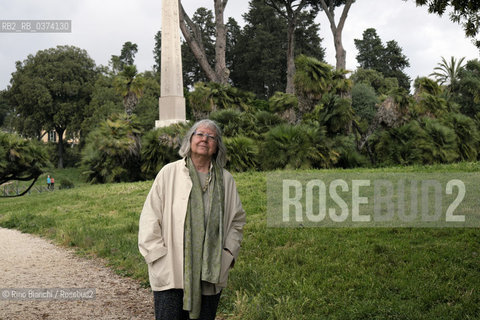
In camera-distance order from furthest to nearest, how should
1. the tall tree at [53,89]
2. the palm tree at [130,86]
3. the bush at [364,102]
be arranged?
the tall tree at [53,89], the bush at [364,102], the palm tree at [130,86]

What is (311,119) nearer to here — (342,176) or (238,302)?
(342,176)

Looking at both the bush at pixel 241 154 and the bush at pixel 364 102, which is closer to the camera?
the bush at pixel 241 154

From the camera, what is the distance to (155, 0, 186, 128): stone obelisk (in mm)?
18750

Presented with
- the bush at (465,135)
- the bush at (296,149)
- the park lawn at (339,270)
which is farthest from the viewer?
the bush at (465,135)

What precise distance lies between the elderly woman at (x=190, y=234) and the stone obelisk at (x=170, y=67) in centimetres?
1585

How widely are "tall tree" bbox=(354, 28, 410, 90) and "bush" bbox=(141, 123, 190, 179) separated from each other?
3378cm

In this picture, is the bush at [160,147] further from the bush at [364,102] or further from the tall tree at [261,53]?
the tall tree at [261,53]

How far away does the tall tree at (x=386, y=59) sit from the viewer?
4584cm

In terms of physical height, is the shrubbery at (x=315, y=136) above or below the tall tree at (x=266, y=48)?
below

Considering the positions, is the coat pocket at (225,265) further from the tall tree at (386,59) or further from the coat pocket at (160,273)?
the tall tree at (386,59)

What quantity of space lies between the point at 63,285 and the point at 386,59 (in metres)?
45.4

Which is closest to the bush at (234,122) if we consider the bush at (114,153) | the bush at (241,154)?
the bush at (241,154)

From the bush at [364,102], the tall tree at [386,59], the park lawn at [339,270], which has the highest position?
the tall tree at [386,59]

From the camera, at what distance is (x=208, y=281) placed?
10.0 feet
